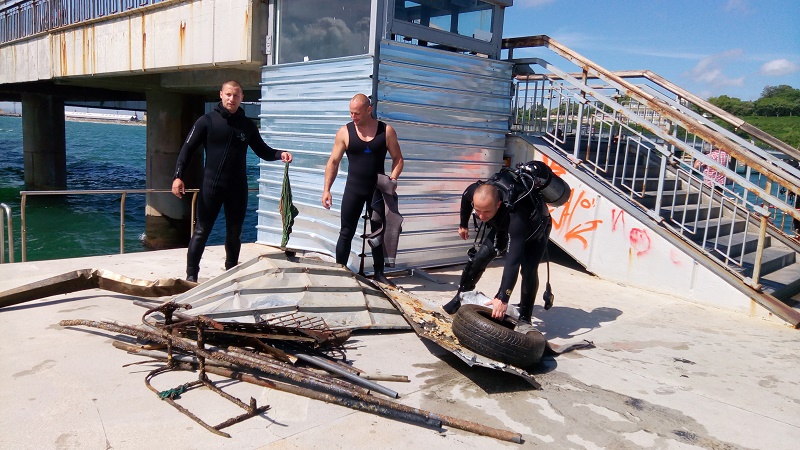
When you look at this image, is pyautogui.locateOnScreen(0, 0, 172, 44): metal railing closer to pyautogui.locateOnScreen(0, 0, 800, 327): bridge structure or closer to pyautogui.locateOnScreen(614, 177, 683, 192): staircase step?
pyautogui.locateOnScreen(0, 0, 800, 327): bridge structure

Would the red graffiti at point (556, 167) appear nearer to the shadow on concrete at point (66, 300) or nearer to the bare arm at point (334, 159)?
the bare arm at point (334, 159)

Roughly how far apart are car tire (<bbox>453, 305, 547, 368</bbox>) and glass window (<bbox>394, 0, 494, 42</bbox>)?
4103 millimetres

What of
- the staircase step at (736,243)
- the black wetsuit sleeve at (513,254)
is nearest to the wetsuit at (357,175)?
the black wetsuit sleeve at (513,254)

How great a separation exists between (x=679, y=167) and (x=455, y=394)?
5349 millimetres

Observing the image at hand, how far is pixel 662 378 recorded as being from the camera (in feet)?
14.3

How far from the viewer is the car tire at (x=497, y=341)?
13.2 ft

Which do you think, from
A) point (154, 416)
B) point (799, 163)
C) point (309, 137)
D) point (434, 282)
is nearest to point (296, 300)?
point (154, 416)

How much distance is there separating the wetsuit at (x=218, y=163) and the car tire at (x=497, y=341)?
2645 mm

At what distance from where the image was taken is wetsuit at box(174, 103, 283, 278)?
546 centimetres

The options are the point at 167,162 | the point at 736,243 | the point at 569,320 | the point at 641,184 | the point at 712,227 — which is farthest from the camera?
the point at 167,162

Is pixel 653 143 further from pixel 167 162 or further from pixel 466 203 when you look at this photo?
pixel 167 162

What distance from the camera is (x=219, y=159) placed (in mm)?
5480

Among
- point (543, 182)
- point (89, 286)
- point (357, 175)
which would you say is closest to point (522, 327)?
point (543, 182)

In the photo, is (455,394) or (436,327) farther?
(436,327)
